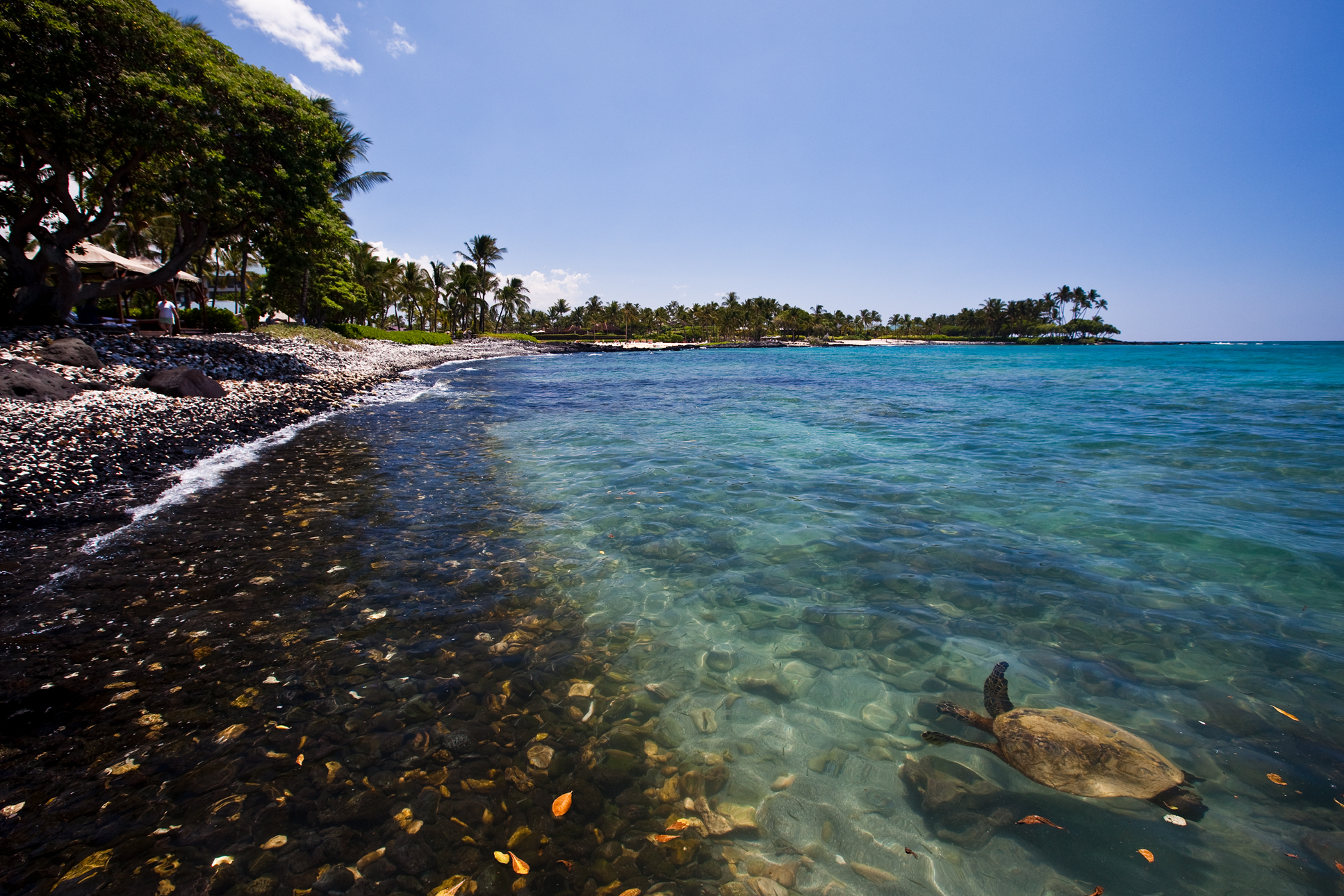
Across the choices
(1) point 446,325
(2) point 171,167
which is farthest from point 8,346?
(1) point 446,325

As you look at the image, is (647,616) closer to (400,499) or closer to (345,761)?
(345,761)

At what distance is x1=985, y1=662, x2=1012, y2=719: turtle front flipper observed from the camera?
379 cm

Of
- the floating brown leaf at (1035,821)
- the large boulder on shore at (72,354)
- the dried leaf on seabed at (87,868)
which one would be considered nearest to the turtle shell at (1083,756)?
the floating brown leaf at (1035,821)

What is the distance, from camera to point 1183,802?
305 centimetres

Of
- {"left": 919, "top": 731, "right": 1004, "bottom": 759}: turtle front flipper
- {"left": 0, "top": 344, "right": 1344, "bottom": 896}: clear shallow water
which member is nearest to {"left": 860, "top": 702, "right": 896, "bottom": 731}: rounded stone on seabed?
{"left": 0, "top": 344, "right": 1344, "bottom": 896}: clear shallow water

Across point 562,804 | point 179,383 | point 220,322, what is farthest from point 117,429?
point 220,322

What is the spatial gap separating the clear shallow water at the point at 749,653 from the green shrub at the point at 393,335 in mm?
44207

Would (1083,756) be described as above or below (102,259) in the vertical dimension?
below

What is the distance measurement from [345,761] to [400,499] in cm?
564

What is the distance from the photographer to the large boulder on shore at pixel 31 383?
439 inches

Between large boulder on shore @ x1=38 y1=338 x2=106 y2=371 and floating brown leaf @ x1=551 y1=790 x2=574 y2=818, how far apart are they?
63.4 ft

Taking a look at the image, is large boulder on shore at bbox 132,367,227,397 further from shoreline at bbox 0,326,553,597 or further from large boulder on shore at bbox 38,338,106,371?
large boulder on shore at bbox 38,338,106,371

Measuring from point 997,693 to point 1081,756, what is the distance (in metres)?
0.70

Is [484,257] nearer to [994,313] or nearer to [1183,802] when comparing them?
[1183,802]
